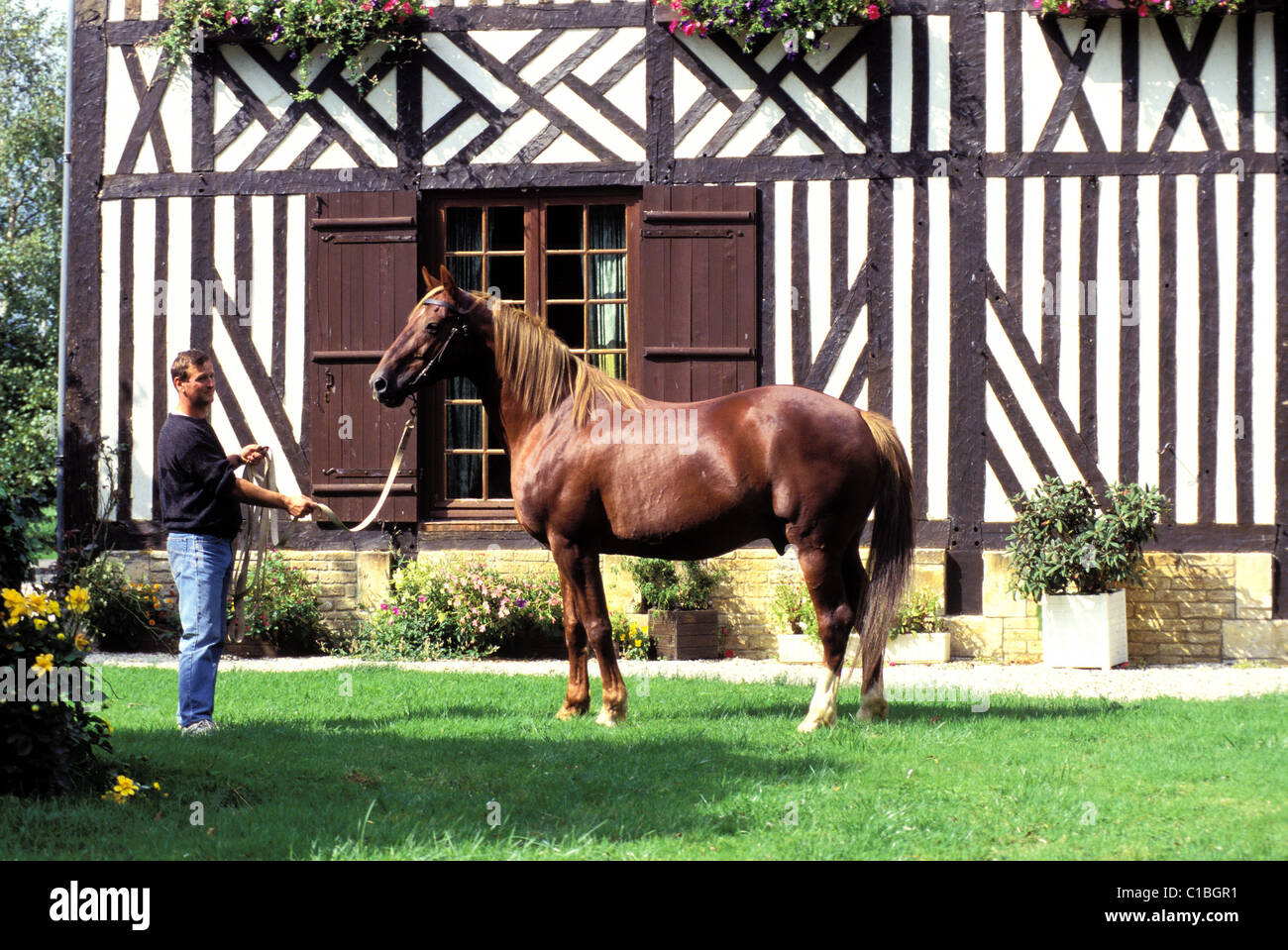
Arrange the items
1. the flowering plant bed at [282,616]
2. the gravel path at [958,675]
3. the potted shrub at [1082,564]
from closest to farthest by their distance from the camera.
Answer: the gravel path at [958,675], the potted shrub at [1082,564], the flowering plant bed at [282,616]

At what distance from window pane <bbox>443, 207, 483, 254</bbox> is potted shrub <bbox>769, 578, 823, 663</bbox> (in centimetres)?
367

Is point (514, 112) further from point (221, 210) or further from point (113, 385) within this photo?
point (113, 385)

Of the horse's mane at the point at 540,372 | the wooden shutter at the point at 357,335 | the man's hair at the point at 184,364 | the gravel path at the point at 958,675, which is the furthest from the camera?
the wooden shutter at the point at 357,335

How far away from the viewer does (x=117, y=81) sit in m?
9.87

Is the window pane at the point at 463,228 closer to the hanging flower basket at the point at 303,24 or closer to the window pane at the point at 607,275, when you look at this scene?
the window pane at the point at 607,275

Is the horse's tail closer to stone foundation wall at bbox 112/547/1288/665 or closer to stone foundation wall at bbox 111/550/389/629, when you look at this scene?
stone foundation wall at bbox 112/547/1288/665

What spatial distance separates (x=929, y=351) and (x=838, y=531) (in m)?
3.72

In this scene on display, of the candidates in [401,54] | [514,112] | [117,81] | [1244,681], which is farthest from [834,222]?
[117,81]

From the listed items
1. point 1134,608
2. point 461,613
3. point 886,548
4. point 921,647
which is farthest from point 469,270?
point 1134,608

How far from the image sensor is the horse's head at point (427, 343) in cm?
627

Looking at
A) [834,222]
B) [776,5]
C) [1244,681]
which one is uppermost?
[776,5]

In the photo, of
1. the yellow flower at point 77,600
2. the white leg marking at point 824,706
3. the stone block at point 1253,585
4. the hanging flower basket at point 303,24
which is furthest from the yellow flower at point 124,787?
the stone block at point 1253,585

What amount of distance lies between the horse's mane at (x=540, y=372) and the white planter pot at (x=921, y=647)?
11.6ft

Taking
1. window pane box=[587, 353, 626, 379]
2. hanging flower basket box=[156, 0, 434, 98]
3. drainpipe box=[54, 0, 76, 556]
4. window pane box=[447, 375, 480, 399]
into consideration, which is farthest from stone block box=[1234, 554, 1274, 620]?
drainpipe box=[54, 0, 76, 556]
